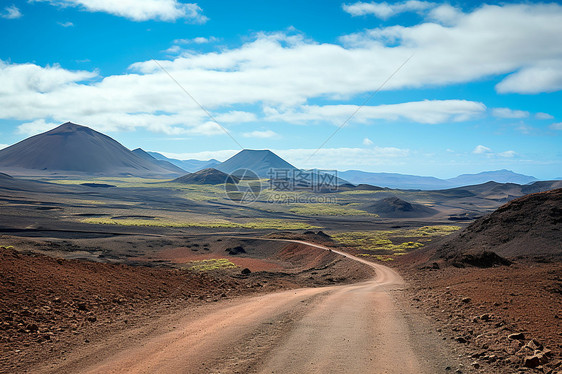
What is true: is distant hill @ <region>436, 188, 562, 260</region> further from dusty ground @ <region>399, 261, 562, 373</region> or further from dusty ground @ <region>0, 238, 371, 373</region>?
dusty ground @ <region>0, 238, 371, 373</region>

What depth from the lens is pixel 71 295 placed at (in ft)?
48.2

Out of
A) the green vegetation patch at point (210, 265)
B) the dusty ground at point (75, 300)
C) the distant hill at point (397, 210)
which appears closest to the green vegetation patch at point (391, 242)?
the green vegetation patch at point (210, 265)

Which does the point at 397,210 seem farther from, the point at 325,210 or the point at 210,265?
the point at 210,265

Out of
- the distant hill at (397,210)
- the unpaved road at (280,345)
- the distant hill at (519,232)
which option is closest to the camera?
the unpaved road at (280,345)

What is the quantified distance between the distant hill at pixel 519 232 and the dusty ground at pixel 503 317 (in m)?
19.2

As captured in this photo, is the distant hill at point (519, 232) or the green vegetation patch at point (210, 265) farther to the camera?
the green vegetation patch at point (210, 265)

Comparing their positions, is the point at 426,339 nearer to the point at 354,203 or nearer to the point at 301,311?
the point at 301,311

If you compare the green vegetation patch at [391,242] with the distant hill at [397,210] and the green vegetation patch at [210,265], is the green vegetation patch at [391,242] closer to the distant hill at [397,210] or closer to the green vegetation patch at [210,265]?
the green vegetation patch at [210,265]

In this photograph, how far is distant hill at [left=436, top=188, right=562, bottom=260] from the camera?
37.0 metres

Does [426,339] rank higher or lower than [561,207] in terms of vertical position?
lower

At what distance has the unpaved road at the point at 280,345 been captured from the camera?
9.28 meters

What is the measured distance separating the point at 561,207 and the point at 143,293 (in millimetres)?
42020

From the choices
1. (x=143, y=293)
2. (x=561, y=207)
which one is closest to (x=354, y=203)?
(x=561, y=207)

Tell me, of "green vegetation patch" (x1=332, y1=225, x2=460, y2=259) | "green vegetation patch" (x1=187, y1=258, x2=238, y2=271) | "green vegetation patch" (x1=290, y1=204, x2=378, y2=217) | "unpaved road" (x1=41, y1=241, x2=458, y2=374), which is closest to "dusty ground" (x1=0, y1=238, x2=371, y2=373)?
"unpaved road" (x1=41, y1=241, x2=458, y2=374)
